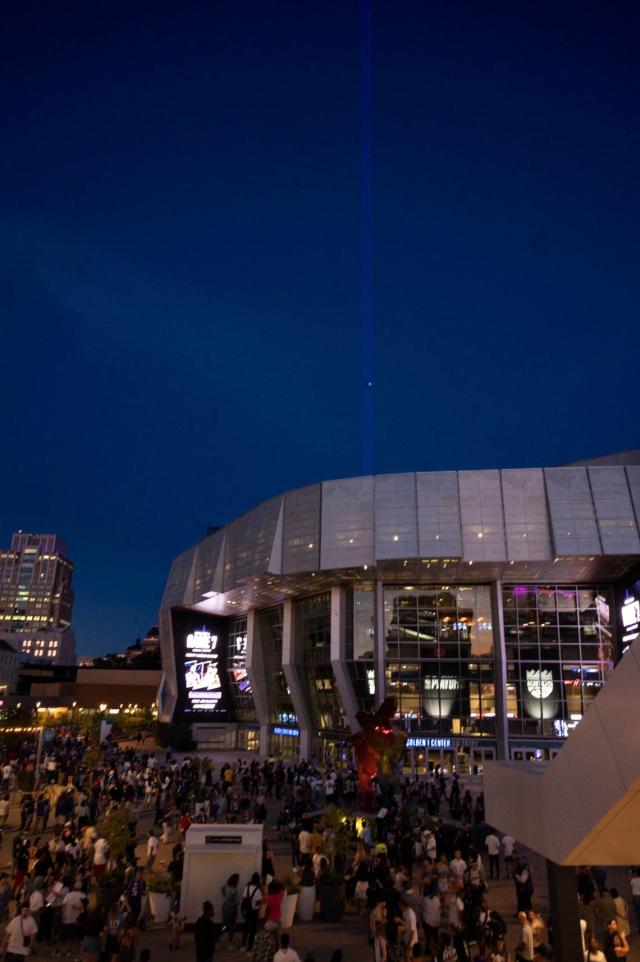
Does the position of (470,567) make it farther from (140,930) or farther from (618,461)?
(140,930)

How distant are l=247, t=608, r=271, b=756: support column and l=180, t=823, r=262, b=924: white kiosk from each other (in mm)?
44952

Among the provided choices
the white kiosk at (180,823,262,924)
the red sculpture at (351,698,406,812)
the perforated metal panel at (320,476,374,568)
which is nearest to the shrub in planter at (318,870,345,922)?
the white kiosk at (180,823,262,924)

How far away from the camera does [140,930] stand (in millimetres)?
12875

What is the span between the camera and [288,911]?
1323cm

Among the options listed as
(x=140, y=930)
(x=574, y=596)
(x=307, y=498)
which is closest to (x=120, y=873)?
(x=140, y=930)

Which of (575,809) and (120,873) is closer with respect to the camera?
(575,809)

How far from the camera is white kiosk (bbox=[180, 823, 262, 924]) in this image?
514 inches

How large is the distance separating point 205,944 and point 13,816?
18992 millimetres

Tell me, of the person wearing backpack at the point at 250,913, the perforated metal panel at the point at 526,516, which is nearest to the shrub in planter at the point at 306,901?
the person wearing backpack at the point at 250,913

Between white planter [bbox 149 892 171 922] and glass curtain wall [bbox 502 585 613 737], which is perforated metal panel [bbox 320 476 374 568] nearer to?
glass curtain wall [bbox 502 585 613 737]

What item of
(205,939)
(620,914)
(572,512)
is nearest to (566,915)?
(620,914)

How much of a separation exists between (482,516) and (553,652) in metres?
11.2

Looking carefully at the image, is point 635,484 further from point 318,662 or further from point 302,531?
point 318,662

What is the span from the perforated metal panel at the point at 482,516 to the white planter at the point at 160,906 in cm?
2963
